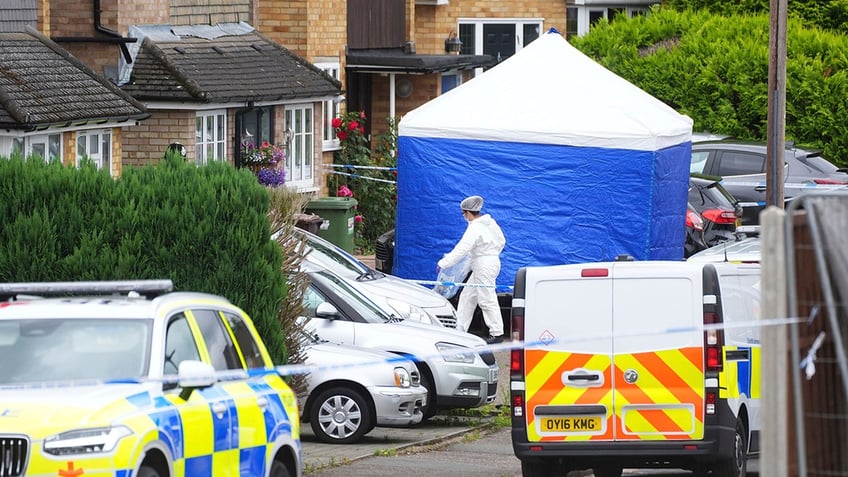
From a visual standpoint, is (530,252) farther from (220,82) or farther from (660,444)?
(660,444)

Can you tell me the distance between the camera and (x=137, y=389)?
317 inches

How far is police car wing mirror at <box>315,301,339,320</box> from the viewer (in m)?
15.0

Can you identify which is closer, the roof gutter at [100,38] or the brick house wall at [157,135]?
the roof gutter at [100,38]

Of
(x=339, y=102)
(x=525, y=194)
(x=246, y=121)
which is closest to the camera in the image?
(x=525, y=194)

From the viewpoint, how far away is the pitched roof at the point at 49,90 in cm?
1923

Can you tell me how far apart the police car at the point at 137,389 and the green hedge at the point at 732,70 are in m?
26.4

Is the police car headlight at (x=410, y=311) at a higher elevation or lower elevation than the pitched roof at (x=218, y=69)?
lower

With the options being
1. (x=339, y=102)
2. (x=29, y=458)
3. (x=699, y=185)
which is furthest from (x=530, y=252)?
(x=29, y=458)

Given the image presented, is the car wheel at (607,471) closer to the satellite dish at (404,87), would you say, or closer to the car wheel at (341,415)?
the car wheel at (341,415)

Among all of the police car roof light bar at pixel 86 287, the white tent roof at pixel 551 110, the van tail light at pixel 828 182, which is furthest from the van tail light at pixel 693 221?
the police car roof light bar at pixel 86 287

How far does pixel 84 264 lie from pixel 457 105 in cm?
1163

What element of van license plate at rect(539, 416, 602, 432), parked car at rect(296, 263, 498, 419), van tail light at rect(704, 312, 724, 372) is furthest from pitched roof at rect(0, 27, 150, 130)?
van tail light at rect(704, 312, 724, 372)

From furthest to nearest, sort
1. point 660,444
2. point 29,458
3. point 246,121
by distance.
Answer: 1. point 246,121
2. point 660,444
3. point 29,458

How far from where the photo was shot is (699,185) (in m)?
27.0
